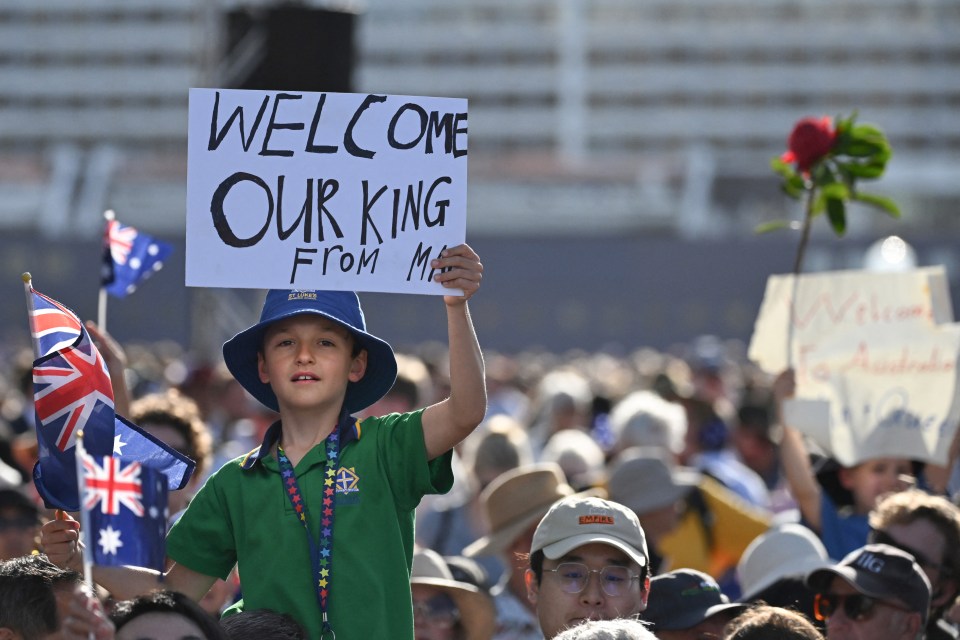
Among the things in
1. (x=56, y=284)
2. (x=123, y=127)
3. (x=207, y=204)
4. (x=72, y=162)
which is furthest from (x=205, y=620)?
(x=123, y=127)

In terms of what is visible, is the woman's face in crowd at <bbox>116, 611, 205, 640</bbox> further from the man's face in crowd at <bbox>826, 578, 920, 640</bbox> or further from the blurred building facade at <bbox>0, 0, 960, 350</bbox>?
the blurred building facade at <bbox>0, 0, 960, 350</bbox>

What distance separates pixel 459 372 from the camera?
319cm

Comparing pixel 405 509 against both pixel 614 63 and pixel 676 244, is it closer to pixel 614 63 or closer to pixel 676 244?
pixel 676 244

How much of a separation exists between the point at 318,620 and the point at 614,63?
63.7m

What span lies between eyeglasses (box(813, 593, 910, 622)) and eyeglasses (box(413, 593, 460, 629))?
102 centimetres

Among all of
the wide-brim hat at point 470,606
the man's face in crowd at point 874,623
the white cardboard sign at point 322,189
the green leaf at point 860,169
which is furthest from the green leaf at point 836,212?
the white cardboard sign at point 322,189

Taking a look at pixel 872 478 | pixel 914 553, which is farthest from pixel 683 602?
pixel 872 478

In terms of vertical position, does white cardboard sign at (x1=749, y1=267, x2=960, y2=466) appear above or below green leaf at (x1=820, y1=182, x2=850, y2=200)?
below

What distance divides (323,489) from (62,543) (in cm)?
49

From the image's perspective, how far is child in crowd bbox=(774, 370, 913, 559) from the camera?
510cm

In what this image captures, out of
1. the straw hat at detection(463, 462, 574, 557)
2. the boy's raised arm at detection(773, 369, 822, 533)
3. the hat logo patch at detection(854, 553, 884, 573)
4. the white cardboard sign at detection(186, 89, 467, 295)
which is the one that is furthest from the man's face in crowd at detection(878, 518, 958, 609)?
the white cardboard sign at detection(186, 89, 467, 295)

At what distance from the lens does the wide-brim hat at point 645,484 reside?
5500 millimetres

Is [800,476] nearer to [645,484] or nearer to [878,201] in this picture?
[645,484]

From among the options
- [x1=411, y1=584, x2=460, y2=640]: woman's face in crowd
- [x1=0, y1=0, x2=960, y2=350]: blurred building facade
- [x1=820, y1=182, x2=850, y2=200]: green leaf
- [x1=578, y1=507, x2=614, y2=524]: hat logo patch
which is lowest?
[x1=411, y1=584, x2=460, y2=640]: woman's face in crowd
